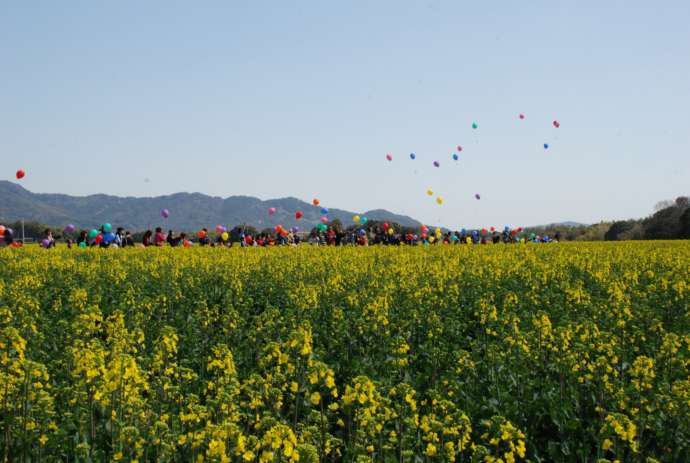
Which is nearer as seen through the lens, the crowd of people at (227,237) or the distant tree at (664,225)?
the crowd of people at (227,237)

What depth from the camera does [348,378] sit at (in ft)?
28.7

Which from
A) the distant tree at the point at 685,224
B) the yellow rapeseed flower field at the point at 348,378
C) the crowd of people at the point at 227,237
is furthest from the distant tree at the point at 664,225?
the yellow rapeseed flower field at the point at 348,378

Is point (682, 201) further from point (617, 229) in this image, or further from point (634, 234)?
point (634, 234)

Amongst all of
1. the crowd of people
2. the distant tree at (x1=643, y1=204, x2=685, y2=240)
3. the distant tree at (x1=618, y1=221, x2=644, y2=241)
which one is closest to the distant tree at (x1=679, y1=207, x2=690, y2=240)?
the distant tree at (x1=643, y1=204, x2=685, y2=240)

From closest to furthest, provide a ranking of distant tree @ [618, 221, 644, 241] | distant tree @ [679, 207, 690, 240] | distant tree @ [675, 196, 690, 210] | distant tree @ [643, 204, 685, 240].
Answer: distant tree @ [679, 207, 690, 240], distant tree @ [643, 204, 685, 240], distant tree @ [618, 221, 644, 241], distant tree @ [675, 196, 690, 210]

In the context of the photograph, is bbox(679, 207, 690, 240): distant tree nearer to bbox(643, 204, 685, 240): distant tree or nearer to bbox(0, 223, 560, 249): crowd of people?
bbox(643, 204, 685, 240): distant tree

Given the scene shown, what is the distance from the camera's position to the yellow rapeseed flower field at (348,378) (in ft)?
17.0

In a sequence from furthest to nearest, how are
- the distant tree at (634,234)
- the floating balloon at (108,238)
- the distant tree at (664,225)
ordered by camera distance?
the distant tree at (634,234) < the distant tree at (664,225) < the floating balloon at (108,238)

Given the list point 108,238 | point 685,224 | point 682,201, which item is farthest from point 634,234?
point 108,238

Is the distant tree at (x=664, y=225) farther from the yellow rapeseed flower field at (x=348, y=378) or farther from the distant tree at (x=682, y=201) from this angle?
the yellow rapeseed flower field at (x=348, y=378)

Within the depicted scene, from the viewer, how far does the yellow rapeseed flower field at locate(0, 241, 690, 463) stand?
17.0 ft

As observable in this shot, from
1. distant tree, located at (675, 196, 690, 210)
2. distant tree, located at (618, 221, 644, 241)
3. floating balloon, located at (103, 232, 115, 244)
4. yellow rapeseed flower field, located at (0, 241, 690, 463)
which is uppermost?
distant tree, located at (675, 196, 690, 210)

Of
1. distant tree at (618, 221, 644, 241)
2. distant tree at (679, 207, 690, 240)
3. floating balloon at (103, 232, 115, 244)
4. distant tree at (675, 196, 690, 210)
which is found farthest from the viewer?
distant tree at (675, 196, 690, 210)

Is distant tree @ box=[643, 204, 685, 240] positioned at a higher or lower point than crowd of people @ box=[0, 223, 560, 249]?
higher
